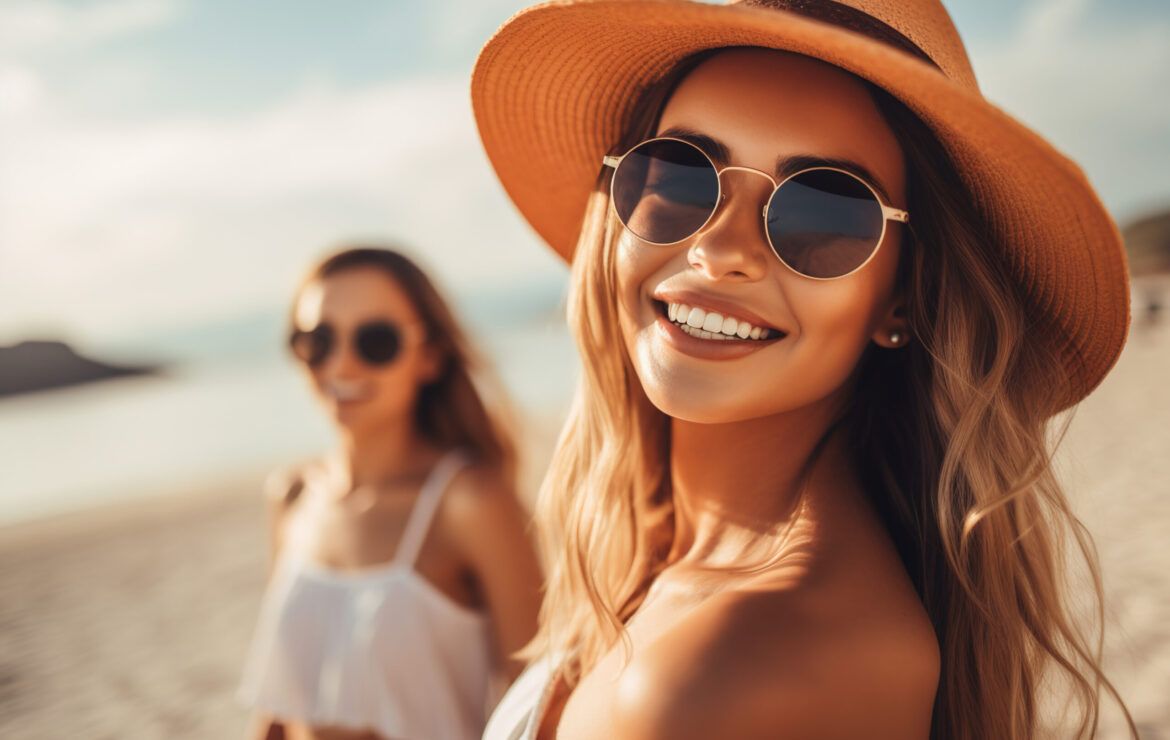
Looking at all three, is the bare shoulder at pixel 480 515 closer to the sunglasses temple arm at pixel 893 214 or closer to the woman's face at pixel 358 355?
the woman's face at pixel 358 355

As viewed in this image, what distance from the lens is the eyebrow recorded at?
56.0 inches

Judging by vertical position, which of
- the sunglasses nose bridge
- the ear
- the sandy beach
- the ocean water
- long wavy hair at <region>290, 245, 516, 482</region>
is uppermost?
the sunglasses nose bridge

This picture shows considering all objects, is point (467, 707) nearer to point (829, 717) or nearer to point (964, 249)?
point (829, 717)

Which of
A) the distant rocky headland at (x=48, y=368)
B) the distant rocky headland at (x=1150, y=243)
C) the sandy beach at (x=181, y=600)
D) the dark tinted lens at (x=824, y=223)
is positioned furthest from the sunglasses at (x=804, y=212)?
the distant rocky headland at (x=1150, y=243)

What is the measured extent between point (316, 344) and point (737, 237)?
89.1 inches

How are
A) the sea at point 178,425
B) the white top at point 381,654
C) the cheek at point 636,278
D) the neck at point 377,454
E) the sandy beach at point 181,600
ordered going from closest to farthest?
1. the cheek at point 636,278
2. the white top at point 381,654
3. the neck at point 377,454
4. the sandy beach at point 181,600
5. the sea at point 178,425

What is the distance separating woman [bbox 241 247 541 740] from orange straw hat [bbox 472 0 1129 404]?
1.38 meters

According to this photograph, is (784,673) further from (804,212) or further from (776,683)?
(804,212)

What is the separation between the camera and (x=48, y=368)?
1896 inches

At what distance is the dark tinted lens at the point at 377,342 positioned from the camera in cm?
323

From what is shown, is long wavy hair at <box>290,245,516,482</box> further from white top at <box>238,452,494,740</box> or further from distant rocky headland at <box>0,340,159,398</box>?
distant rocky headland at <box>0,340,159,398</box>

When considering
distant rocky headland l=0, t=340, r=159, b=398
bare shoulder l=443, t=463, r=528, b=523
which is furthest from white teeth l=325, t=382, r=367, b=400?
distant rocky headland l=0, t=340, r=159, b=398

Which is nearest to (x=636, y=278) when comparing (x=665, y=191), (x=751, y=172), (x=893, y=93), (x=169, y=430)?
(x=665, y=191)

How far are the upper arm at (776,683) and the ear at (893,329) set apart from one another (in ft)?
1.87
